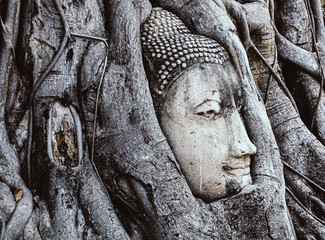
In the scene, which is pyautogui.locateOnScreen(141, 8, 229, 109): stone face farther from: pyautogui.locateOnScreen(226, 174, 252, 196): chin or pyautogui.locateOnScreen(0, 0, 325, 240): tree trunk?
pyautogui.locateOnScreen(226, 174, 252, 196): chin

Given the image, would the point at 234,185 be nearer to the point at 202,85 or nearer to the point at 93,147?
the point at 202,85

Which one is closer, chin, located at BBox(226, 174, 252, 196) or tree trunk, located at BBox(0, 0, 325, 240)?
tree trunk, located at BBox(0, 0, 325, 240)

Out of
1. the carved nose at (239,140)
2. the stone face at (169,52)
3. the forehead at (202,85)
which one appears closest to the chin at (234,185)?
the carved nose at (239,140)

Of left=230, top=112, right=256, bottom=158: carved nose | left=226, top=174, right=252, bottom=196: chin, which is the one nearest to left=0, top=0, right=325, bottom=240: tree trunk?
left=226, top=174, right=252, bottom=196: chin

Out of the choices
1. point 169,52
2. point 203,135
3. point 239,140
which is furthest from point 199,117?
point 169,52

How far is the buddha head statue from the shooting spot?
1894mm

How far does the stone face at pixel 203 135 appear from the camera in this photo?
1893 millimetres

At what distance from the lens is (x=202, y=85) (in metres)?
1.91

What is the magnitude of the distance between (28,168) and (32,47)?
55 cm

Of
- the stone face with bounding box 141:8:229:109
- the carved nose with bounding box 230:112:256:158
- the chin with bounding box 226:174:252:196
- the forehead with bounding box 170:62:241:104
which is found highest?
Answer: the stone face with bounding box 141:8:229:109

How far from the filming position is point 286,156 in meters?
2.74

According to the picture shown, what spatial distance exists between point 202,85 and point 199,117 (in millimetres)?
151

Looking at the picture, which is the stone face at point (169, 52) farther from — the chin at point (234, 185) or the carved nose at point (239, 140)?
the chin at point (234, 185)

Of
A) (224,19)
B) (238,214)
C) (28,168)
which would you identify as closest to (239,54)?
(224,19)
